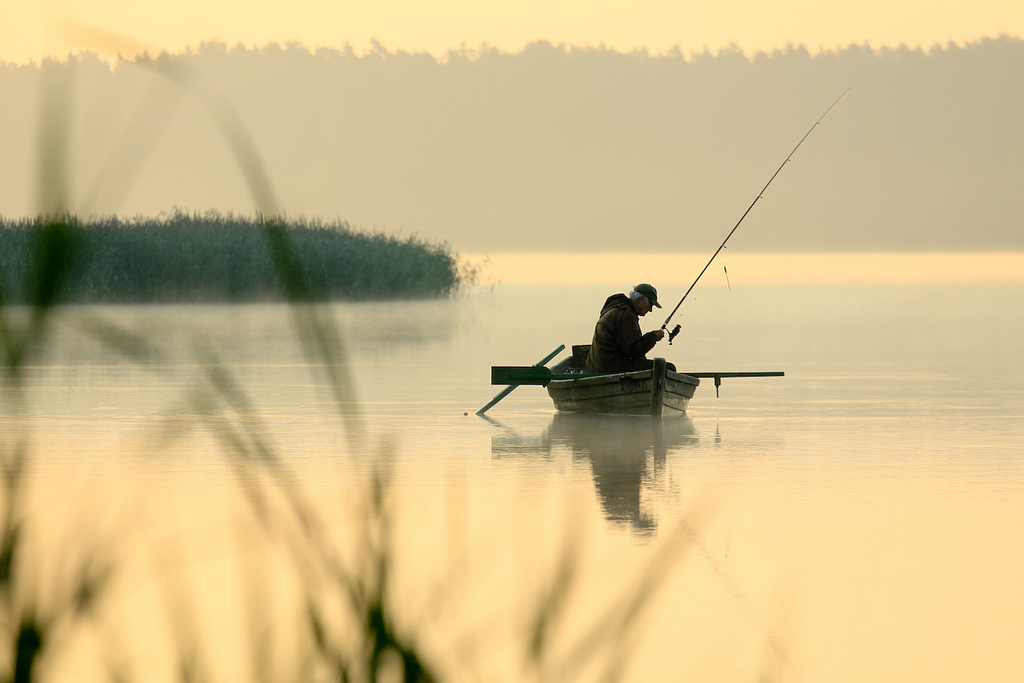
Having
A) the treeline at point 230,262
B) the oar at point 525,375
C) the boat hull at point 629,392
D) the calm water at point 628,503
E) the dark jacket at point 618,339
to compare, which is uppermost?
the treeline at point 230,262

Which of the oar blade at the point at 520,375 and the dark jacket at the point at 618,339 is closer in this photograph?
the dark jacket at the point at 618,339

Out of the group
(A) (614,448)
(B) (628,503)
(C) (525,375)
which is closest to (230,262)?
(C) (525,375)

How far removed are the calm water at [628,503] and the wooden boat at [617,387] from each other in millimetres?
267

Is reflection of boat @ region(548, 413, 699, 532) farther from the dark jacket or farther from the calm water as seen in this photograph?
the dark jacket

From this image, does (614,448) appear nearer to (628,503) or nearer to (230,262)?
(628,503)

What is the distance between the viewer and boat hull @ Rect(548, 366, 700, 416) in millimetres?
11539

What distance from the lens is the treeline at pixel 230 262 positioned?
30.1m

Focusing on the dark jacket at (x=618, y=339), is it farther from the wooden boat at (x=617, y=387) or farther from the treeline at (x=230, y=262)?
the treeline at (x=230, y=262)

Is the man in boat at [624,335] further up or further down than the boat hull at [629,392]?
further up

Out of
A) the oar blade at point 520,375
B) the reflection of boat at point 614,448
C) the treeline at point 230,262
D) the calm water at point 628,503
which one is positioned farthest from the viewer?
the treeline at point 230,262

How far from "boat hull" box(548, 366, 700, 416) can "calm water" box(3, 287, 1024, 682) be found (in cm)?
26

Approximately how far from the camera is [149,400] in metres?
13.5

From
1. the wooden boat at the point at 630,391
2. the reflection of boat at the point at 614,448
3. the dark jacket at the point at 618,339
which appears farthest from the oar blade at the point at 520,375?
the dark jacket at the point at 618,339

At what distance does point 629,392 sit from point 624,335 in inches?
22.0
